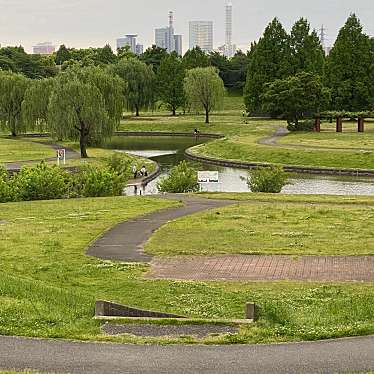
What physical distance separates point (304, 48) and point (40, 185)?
6557 cm

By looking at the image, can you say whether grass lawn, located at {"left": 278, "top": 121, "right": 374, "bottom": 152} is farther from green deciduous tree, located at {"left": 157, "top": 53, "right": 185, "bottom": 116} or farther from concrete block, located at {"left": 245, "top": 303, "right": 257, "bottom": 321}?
concrete block, located at {"left": 245, "top": 303, "right": 257, "bottom": 321}

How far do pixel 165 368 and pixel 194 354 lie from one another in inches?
28.2

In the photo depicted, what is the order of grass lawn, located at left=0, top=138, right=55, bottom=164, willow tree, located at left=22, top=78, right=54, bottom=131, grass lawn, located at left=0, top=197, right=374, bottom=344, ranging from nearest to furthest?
grass lawn, located at left=0, top=197, right=374, bottom=344 → grass lawn, located at left=0, top=138, right=55, bottom=164 → willow tree, located at left=22, top=78, right=54, bottom=131

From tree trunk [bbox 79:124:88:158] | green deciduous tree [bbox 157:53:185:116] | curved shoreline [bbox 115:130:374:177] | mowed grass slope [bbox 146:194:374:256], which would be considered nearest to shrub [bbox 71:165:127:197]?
mowed grass slope [bbox 146:194:374:256]

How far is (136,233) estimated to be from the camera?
71.8 ft

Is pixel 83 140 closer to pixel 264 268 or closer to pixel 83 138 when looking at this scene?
pixel 83 138

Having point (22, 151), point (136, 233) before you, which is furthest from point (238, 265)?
point (22, 151)

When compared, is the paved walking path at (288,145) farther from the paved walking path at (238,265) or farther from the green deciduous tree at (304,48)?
the paved walking path at (238,265)

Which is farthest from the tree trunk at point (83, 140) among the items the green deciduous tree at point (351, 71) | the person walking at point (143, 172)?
the green deciduous tree at point (351, 71)

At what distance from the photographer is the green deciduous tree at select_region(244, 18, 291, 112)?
3580 inches

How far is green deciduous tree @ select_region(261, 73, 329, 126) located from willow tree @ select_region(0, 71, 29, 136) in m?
24.9

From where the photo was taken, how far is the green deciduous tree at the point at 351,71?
83625 mm

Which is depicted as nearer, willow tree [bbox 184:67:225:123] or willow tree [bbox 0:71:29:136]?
willow tree [bbox 0:71:29:136]

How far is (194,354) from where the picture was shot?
32.7 ft
